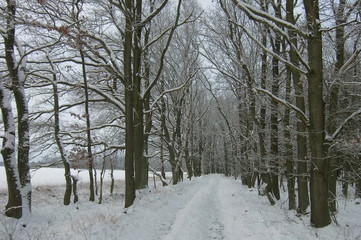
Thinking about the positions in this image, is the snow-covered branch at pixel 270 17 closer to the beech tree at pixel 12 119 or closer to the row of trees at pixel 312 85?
the row of trees at pixel 312 85

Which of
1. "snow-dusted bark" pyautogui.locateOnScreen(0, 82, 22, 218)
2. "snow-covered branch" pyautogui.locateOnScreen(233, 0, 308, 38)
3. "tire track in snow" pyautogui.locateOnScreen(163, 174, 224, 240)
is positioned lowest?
"tire track in snow" pyautogui.locateOnScreen(163, 174, 224, 240)

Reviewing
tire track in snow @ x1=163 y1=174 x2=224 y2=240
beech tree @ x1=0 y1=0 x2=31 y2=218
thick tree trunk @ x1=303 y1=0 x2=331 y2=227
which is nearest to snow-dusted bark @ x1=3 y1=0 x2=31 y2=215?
beech tree @ x1=0 y1=0 x2=31 y2=218

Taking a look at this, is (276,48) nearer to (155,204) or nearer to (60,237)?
(155,204)

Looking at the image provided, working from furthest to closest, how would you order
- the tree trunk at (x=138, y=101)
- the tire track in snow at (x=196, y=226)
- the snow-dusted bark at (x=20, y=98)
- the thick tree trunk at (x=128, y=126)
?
the tree trunk at (x=138, y=101), the thick tree trunk at (x=128, y=126), the snow-dusted bark at (x=20, y=98), the tire track in snow at (x=196, y=226)

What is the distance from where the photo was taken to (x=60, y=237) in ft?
19.4


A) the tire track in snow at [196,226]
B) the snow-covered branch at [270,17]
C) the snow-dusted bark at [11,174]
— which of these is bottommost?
the tire track in snow at [196,226]

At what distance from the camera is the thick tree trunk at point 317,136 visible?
603 centimetres

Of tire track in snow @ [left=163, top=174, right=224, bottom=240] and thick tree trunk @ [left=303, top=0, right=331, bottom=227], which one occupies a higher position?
thick tree trunk @ [left=303, top=0, right=331, bottom=227]

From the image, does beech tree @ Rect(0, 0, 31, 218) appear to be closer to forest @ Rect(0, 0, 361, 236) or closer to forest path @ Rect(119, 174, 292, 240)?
forest @ Rect(0, 0, 361, 236)

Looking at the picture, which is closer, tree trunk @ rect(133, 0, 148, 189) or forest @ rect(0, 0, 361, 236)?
forest @ rect(0, 0, 361, 236)

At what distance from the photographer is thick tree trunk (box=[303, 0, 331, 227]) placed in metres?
6.03

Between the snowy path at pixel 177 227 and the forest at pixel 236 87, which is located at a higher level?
the forest at pixel 236 87

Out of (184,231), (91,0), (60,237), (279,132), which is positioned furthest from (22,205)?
(279,132)

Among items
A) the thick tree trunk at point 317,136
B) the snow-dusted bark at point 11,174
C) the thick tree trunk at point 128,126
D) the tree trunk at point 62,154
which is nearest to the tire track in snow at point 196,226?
the thick tree trunk at point 128,126
